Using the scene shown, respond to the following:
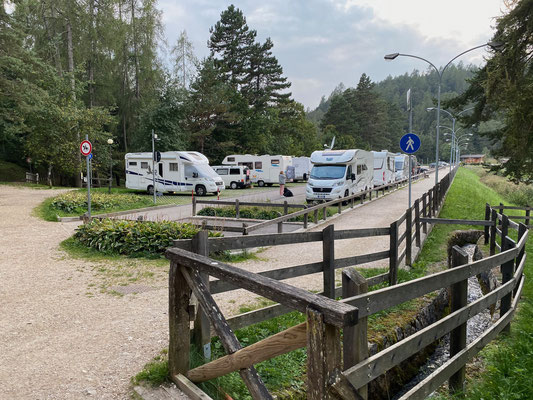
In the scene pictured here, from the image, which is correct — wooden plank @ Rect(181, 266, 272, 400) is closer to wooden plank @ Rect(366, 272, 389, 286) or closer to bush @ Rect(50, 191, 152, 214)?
wooden plank @ Rect(366, 272, 389, 286)

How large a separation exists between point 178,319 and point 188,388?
0.51 m

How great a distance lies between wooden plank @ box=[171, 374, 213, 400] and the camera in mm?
2893

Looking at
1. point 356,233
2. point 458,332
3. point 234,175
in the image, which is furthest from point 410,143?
point 234,175

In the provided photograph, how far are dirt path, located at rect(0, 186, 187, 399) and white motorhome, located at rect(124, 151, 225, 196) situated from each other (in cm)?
1836

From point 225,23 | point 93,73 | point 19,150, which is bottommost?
point 19,150

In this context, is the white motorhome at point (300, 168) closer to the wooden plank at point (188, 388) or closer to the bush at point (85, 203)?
the bush at point (85, 203)

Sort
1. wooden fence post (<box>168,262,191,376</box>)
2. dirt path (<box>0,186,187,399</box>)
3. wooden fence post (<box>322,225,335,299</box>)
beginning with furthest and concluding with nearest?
wooden fence post (<box>322,225,335,299</box>) < dirt path (<box>0,186,187,399</box>) < wooden fence post (<box>168,262,191,376</box>)

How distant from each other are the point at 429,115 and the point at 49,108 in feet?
489

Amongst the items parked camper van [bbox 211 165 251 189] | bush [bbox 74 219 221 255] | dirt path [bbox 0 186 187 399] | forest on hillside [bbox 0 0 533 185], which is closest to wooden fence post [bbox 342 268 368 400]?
dirt path [bbox 0 186 187 399]

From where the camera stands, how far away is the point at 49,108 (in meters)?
26.2

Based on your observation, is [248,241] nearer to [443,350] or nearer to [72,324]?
[72,324]

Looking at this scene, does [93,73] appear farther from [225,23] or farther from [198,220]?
[198,220]

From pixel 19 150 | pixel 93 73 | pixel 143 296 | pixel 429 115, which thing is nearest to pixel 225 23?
pixel 93 73

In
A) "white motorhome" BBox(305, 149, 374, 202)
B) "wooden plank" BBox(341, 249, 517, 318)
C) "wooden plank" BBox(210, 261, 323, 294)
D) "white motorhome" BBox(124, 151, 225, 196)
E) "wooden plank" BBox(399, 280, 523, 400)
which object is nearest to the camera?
"wooden plank" BBox(341, 249, 517, 318)
